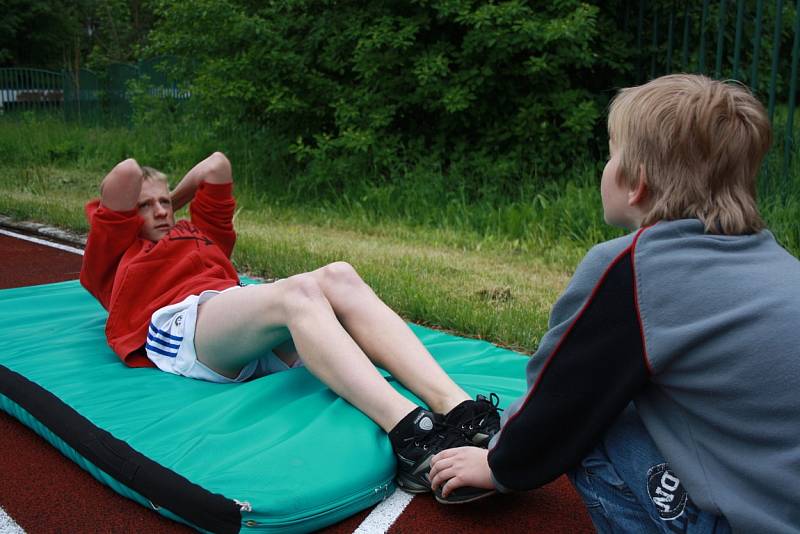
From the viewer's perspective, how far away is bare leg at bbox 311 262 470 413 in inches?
121

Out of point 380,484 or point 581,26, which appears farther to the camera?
point 581,26

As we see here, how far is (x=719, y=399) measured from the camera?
1.82 metres

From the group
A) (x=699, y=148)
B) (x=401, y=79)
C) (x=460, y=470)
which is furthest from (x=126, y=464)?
(x=401, y=79)

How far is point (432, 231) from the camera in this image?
25.5 ft

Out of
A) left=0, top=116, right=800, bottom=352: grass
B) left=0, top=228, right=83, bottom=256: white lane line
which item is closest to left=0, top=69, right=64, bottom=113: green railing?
left=0, top=116, right=800, bottom=352: grass

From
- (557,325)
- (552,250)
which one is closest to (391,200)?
(552,250)

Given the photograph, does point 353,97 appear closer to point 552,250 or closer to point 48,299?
point 552,250

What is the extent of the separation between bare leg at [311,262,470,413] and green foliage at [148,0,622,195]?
5.33m

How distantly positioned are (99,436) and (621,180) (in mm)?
2086

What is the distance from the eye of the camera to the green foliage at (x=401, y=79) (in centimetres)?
819

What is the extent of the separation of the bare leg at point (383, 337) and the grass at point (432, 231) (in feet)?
4.89

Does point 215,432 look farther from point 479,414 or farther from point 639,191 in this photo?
point 639,191

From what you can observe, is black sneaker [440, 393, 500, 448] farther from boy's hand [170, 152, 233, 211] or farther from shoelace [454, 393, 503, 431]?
boy's hand [170, 152, 233, 211]

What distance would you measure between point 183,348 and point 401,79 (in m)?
5.98
